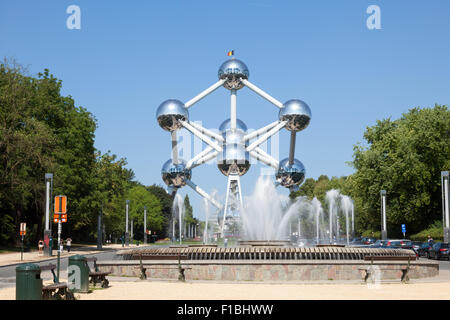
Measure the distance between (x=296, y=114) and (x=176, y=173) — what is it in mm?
12704

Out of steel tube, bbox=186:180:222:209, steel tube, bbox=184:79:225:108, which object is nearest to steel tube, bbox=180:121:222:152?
steel tube, bbox=184:79:225:108

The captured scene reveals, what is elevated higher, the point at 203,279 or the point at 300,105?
the point at 300,105

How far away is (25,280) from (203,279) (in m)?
7.74

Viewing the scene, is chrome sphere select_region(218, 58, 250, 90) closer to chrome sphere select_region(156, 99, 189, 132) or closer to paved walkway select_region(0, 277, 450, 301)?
chrome sphere select_region(156, 99, 189, 132)

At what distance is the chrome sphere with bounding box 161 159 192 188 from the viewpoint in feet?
192

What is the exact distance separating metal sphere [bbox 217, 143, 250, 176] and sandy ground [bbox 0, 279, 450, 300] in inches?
1396

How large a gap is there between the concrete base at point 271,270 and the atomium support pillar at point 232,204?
36.7m

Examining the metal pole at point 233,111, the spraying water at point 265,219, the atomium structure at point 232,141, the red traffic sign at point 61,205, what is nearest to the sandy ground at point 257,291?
the red traffic sign at point 61,205

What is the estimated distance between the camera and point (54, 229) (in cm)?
6069

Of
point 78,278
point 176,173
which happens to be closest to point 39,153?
point 176,173

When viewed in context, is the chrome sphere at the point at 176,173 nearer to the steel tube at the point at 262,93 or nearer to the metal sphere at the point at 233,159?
the metal sphere at the point at 233,159

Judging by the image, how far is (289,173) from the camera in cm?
5684
